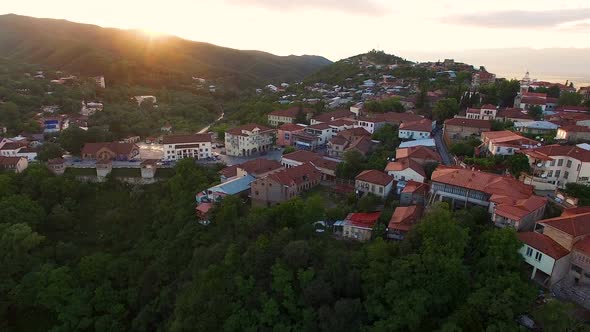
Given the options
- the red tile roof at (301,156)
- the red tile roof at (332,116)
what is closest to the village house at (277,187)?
the red tile roof at (301,156)

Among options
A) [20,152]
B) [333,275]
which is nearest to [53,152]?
[20,152]

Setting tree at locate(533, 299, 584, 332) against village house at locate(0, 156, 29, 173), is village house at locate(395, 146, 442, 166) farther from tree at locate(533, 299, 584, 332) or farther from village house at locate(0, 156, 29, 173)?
village house at locate(0, 156, 29, 173)

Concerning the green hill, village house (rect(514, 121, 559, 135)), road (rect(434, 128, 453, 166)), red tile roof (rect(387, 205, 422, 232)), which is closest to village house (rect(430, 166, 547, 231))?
red tile roof (rect(387, 205, 422, 232))

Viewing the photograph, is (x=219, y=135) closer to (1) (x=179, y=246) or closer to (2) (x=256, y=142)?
(2) (x=256, y=142)

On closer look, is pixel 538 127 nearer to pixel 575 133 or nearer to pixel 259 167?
pixel 575 133

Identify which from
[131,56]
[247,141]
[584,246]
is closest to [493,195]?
[584,246]

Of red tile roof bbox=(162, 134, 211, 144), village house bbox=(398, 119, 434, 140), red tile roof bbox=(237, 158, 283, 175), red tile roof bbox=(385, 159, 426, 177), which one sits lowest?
red tile roof bbox=(237, 158, 283, 175)
